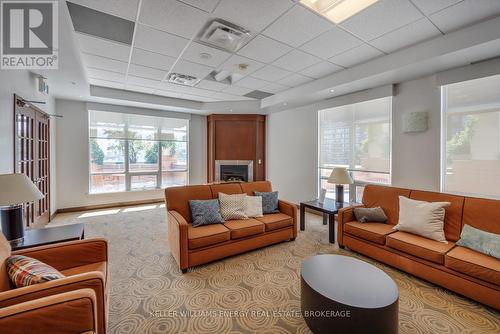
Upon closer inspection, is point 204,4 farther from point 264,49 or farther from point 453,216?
point 453,216

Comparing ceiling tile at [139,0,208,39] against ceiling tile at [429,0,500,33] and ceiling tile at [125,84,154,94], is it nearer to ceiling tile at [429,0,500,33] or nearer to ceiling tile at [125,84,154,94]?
ceiling tile at [429,0,500,33]

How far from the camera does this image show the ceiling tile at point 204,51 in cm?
295

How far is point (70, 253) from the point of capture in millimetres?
1882

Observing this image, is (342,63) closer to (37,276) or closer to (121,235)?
(37,276)

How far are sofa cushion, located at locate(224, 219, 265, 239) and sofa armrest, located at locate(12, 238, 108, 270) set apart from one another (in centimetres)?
146

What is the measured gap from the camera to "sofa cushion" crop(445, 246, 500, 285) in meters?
1.93

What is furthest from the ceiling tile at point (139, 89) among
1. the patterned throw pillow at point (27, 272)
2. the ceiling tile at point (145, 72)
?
the patterned throw pillow at point (27, 272)

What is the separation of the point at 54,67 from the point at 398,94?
5334 millimetres

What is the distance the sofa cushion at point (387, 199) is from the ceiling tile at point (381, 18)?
2119 mm

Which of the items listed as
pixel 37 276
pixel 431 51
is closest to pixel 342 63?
pixel 431 51

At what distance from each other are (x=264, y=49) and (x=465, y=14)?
2.12 m

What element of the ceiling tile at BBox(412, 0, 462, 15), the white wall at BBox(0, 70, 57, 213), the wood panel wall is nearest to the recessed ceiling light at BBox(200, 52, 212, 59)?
the white wall at BBox(0, 70, 57, 213)

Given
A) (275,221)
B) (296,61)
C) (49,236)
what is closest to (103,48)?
(49,236)

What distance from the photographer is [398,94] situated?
→ 3750 mm
